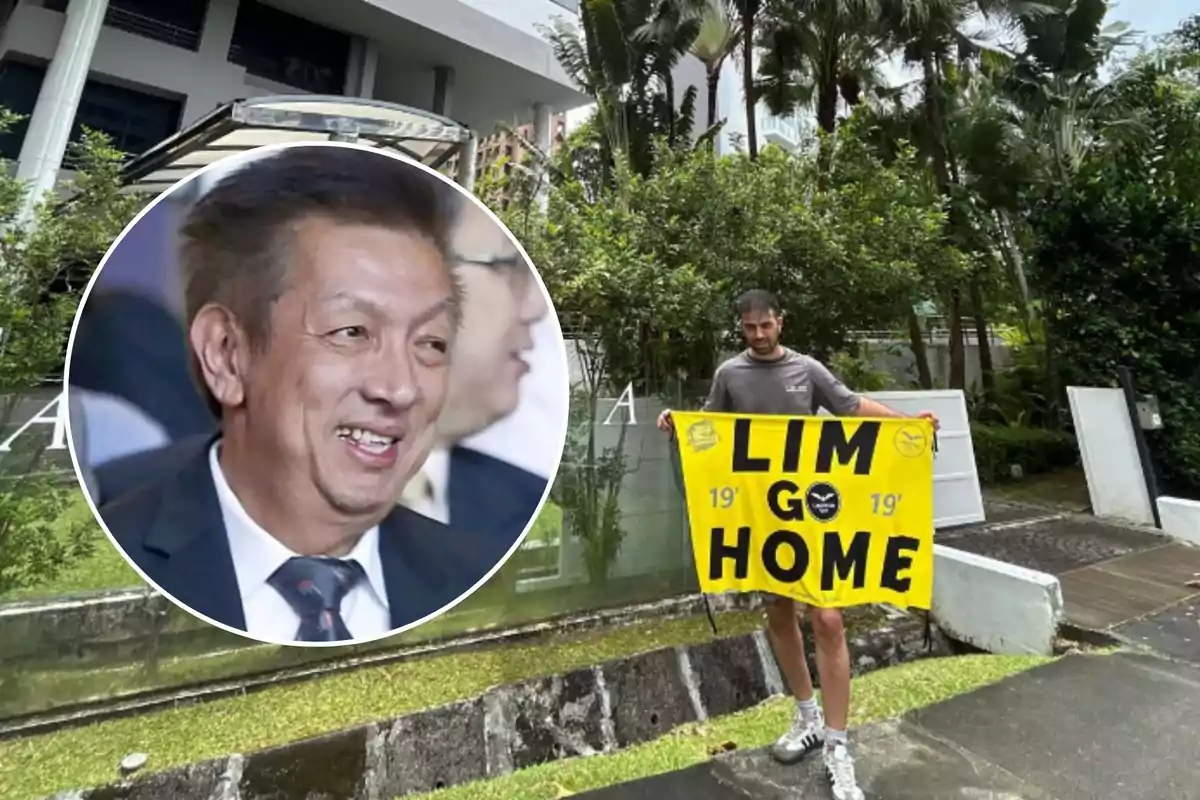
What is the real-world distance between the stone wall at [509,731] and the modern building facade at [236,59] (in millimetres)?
10980

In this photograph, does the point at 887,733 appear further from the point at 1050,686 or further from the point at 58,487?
the point at 58,487

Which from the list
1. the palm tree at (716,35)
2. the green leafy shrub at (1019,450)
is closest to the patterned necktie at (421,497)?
the palm tree at (716,35)

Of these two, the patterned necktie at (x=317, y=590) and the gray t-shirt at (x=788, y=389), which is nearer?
the patterned necktie at (x=317, y=590)

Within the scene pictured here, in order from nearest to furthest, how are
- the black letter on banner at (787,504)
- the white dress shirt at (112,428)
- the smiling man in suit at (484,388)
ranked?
1. the white dress shirt at (112,428)
2. the smiling man in suit at (484,388)
3. the black letter on banner at (787,504)

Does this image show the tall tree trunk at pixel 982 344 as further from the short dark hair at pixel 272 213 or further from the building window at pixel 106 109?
the building window at pixel 106 109

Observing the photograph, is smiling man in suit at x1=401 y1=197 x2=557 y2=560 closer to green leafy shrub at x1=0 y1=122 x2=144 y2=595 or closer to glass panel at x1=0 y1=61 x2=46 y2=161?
green leafy shrub at x1=0 y1=122 x2=144 y2=595

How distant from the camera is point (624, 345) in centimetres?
505

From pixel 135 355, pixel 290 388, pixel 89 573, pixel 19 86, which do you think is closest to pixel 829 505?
pixel 290 388

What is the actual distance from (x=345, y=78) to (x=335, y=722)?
16371 millimetres

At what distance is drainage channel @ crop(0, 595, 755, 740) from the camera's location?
3365 mm

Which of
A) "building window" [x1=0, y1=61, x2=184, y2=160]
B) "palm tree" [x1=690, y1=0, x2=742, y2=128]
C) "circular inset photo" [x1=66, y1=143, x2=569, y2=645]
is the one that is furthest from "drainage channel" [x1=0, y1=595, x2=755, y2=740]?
"building window" [x1=0, y1=61, x2=184, y2=160]

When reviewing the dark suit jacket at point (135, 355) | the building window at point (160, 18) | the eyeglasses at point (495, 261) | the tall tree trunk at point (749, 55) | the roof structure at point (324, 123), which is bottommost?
the dark suit jacket at point (135, 355)

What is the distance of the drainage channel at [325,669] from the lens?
11.0 ft

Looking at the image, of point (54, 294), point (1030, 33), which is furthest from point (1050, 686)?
point (1030, 33)
